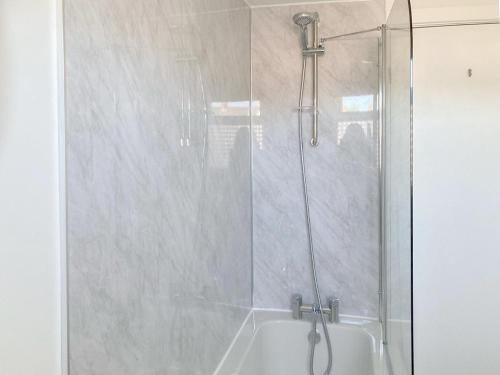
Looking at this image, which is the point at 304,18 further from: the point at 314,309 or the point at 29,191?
the point at 29,191

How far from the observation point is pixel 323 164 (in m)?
2.39

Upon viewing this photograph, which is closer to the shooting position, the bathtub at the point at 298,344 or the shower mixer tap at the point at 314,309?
the bathtub at the point at 298,344

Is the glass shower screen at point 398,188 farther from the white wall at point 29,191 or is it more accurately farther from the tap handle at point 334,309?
the white wall at point 29,191

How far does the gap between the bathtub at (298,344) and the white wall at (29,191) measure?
1487 millimetres

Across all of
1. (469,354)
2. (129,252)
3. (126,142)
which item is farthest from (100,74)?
(469,354)

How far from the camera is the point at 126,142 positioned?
1054mm

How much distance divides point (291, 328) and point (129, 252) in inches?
61.4

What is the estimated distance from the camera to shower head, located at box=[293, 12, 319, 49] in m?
2.19

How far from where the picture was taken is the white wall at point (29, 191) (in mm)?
683

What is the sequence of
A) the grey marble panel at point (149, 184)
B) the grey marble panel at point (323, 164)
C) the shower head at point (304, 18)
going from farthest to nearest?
the grey marble panel at point (323, 164)
the shower head at point (304, 18)
the grey marble panel at point (149, 184)

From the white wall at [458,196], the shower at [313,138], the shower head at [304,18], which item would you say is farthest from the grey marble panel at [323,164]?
the white wall at [458,196]

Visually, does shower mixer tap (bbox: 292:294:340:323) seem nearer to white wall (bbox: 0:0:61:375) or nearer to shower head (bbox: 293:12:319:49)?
shower head (bbox: 293:12:319:49)

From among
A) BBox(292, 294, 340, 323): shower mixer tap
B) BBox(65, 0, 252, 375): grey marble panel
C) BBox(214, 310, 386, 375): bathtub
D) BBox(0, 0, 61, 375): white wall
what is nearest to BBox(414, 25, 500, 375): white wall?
BBox(214, 310, 386, 375): bathtub

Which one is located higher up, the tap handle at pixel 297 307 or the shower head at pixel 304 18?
the shower head at pixel 304 18
